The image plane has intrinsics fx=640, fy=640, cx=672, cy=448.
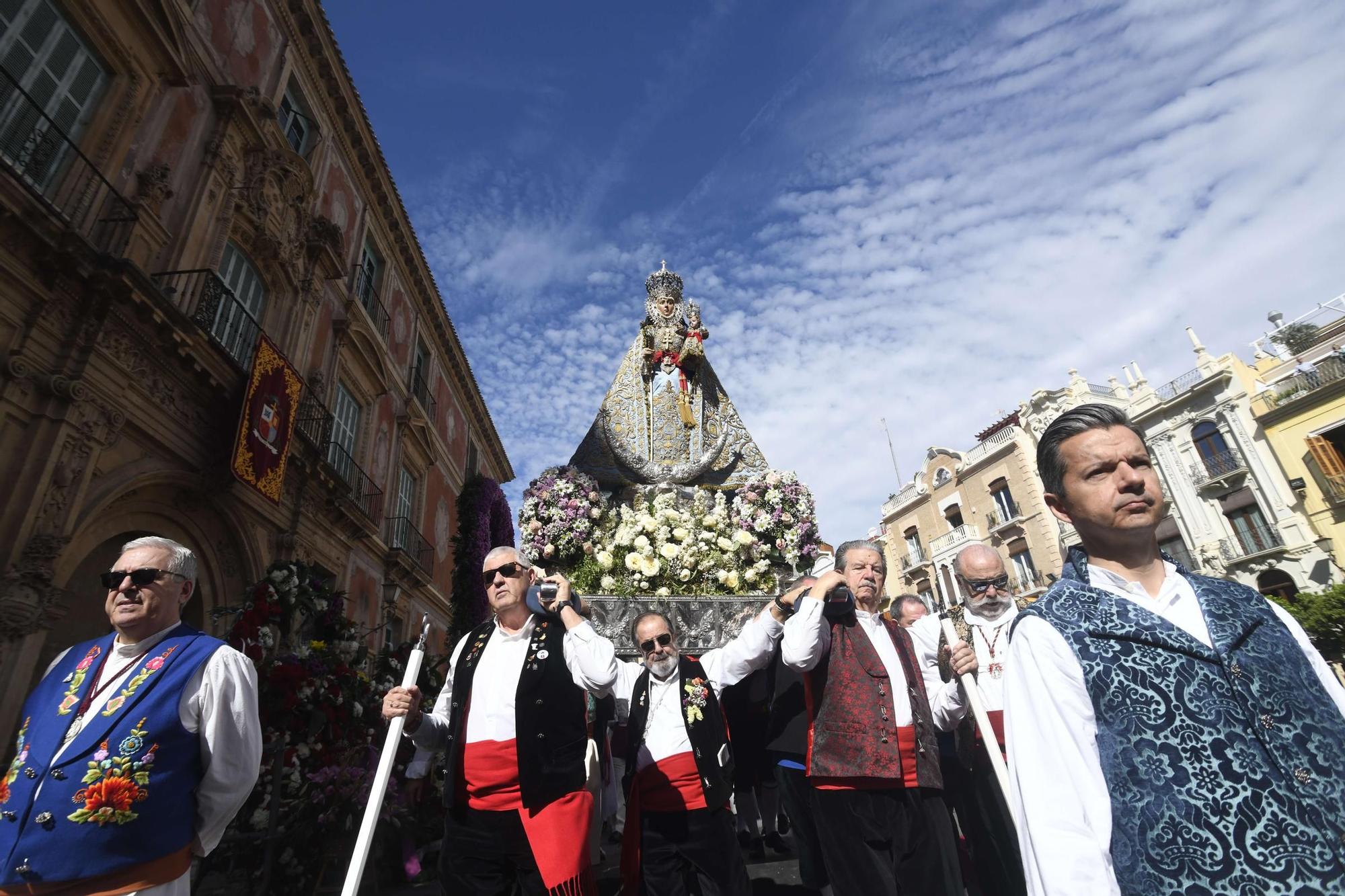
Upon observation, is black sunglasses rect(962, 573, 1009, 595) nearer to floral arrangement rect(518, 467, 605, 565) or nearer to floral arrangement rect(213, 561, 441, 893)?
floral arrangement rect(518, 467, 605, 565)

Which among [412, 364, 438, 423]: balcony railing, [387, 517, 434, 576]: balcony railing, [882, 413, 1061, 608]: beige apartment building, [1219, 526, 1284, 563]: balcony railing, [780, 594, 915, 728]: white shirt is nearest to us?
[780, 594, 915, 728]: white shirt

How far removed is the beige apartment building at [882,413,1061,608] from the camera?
84.6 feet

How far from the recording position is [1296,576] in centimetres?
1875

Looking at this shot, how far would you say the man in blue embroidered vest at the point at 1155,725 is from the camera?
1.22 meters

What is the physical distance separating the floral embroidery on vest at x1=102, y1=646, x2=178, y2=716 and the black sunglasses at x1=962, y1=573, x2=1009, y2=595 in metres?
3.88

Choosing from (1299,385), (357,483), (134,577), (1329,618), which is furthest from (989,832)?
(1299,385)

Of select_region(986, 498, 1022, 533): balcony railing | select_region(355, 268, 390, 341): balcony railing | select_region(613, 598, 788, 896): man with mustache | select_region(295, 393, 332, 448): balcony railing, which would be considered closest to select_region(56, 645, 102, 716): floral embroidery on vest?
select_region(613, 598, 788, 896): man with mustache

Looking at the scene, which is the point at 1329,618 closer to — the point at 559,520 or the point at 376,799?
the point at 559,520

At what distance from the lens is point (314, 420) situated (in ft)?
35.5

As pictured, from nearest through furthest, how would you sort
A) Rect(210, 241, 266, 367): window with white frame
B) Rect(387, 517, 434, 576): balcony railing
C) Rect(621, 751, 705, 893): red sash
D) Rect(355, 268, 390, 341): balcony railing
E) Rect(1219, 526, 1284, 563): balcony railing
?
Rect(621, 751, 705, 893): red sash → Rect(210, 241, 266, 367): window with white frame → Rect(355, 268, 390, 341): balcony railing → Rect(387, 517, 434, 576): balcony railing → Rect(1219, 526, 1284, 563): balcony railing

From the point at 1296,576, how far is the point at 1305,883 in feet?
81.2

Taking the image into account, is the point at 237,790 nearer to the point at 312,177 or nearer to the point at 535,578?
the point at 535,578

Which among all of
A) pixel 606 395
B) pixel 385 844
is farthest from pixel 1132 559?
pixel 385 844

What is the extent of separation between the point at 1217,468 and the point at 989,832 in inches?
938
